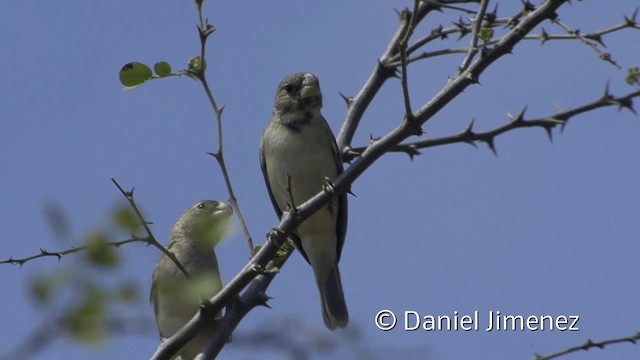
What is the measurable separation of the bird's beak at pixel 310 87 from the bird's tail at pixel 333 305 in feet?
5.21

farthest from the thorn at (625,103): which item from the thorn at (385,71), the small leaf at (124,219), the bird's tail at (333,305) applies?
the bird's tail at (333,305)

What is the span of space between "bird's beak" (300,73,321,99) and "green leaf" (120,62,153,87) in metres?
3.20

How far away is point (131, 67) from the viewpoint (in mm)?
4793

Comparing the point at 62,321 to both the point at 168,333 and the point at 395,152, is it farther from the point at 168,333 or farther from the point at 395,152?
the point at 168,333

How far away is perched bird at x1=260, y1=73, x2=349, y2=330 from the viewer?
7551 mm

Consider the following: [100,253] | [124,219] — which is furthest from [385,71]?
[100,253]

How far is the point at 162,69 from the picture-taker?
15.4ft

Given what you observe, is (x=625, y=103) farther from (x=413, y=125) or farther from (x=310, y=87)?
(x=310, y=87)

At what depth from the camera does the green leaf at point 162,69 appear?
4.68 meters

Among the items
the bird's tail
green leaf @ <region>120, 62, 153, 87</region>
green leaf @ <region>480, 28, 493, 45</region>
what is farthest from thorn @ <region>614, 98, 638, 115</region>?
the bird's tail

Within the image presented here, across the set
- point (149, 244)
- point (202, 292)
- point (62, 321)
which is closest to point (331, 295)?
point (149, 244)

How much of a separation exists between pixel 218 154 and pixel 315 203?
59 cm

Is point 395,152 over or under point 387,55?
under

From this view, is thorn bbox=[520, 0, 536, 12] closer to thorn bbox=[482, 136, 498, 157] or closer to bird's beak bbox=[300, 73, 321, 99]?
thorn bbox=[482, 136, 498, 157]
